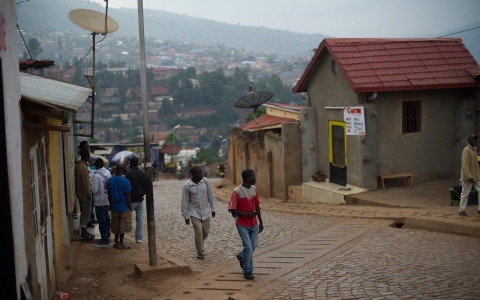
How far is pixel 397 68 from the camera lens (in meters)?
18.6

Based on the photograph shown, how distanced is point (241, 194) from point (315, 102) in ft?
39.3

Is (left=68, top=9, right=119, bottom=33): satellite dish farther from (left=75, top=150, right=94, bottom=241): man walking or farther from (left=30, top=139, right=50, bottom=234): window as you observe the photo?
(left=30, top=139, right=50, bottom=234): window

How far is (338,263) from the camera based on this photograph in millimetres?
10000

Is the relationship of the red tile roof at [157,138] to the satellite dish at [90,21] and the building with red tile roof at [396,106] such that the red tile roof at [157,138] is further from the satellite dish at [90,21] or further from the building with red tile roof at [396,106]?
the satellite dish at [90,21]

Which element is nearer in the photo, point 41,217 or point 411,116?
point 41,217

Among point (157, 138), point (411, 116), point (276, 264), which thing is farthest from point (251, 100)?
point (157, 138)

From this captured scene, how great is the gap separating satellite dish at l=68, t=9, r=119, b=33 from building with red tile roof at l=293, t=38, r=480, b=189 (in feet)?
23.9

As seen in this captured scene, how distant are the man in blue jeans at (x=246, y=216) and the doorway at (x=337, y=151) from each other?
9961mm

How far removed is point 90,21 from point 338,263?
7.68 metres

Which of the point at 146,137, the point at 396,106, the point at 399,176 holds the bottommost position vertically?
the point at 399,176

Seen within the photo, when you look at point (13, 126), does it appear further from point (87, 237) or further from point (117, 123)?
point (117, 123)

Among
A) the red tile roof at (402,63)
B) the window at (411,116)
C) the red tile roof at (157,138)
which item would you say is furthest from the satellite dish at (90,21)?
the red tile roof at (157,138)

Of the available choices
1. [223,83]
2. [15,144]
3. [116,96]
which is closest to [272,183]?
[15,144]

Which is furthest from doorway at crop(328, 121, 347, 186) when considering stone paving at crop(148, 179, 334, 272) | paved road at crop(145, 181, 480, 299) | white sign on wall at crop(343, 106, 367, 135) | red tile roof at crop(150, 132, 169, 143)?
red tile roof at crop(150, 132, 169, 143)
